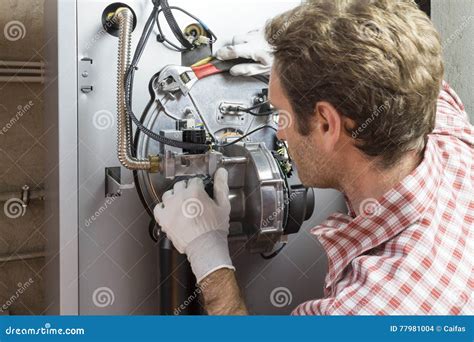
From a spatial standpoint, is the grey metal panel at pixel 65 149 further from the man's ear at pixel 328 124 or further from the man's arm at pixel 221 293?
the man's ear at pixel 328 124

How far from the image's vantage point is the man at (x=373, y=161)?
2.90 ft

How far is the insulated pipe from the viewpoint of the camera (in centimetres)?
107

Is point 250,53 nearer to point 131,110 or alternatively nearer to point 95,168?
point 131,110

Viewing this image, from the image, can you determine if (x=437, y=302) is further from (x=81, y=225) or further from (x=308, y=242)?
(x=81, y=225)

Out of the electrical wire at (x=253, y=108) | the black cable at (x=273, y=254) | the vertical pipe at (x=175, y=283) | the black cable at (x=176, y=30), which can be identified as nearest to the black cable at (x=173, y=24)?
the black cable at (x=176, y=30)

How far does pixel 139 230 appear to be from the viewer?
123cm

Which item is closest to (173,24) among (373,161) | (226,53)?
(226,53)

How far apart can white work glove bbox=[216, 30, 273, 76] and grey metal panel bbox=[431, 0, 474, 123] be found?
2.05 ft

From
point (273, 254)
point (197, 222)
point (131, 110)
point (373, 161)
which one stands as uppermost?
point (131, 110)

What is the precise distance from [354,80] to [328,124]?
104 mm

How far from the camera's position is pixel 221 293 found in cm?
112

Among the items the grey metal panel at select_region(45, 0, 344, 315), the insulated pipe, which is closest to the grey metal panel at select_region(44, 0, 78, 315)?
the grey metal panel at select_region(45, 0, 344, 315)

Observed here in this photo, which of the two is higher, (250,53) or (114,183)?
(250,53)

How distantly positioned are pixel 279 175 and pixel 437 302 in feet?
1.40
